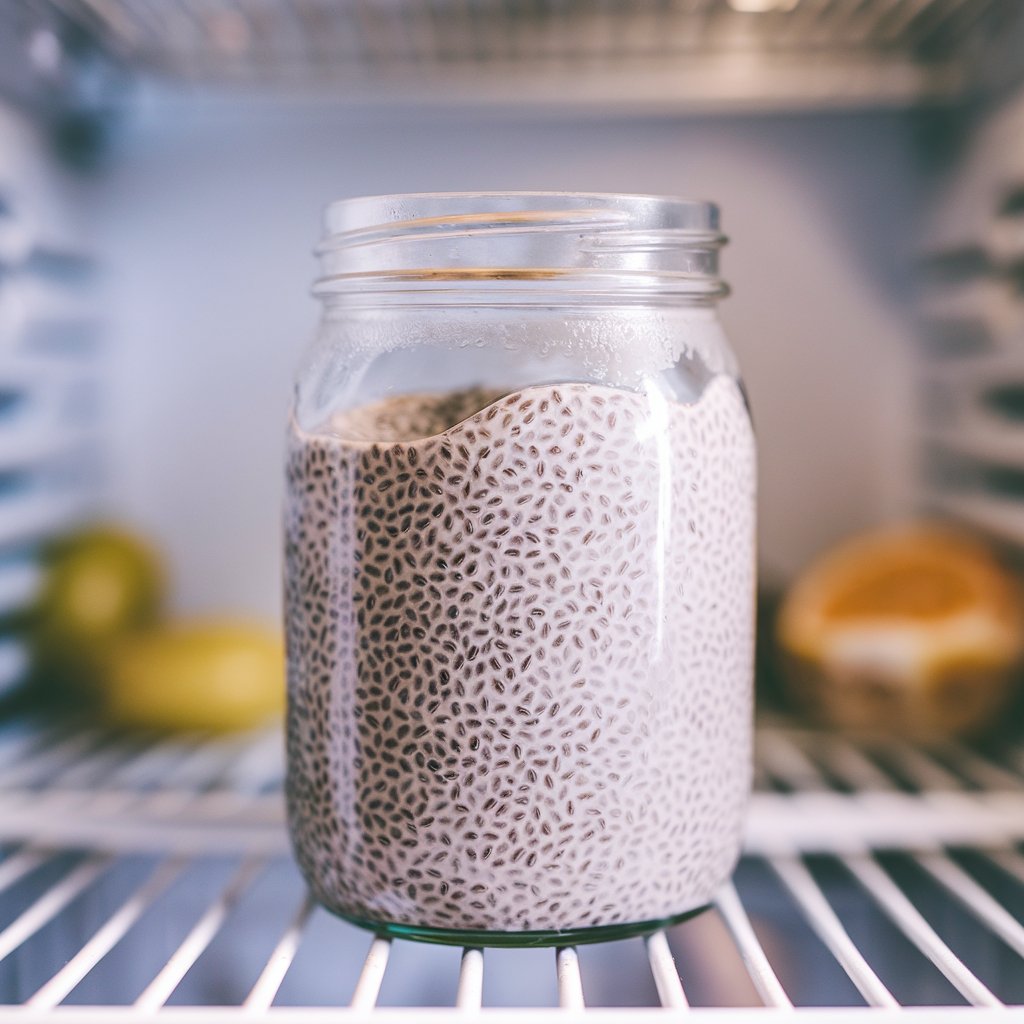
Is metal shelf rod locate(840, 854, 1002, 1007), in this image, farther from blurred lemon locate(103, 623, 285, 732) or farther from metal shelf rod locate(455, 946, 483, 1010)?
blurred lemon locate(103, 623, 285, 732)

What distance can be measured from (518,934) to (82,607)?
1.58ft

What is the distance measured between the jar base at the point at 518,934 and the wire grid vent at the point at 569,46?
57 cm

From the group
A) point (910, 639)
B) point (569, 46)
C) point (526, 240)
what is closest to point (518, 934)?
point (526, 240)

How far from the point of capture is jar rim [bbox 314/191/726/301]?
1.47 ft

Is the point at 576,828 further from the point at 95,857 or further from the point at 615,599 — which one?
the point at 95,857

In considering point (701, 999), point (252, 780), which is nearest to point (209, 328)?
point (252, 780)

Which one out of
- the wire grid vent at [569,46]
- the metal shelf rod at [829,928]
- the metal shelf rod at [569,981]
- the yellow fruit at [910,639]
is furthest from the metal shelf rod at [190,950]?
the wire grid vent at [569,46]

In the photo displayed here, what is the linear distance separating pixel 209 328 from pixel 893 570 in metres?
0.55

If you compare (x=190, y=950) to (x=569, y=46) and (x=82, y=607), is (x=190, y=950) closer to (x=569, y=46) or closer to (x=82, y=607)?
(x=82, y=607)

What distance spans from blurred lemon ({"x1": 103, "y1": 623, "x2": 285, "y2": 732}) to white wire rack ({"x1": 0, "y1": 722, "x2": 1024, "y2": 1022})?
65 mm

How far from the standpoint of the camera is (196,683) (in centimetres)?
77

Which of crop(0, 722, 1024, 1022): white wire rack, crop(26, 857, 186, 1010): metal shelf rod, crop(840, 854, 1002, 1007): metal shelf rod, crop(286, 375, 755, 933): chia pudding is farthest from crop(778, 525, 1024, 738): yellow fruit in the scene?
crop(26, 857, 186, 1010): metal shelf rod

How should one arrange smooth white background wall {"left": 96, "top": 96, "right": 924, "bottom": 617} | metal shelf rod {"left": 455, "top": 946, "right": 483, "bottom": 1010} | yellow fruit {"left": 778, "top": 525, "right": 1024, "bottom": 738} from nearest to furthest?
metal shelf rod {"left": 455, "top": 946, "right": 483, "bottom": 1010}, yellow fruit {"left": 778, "top": 525, "right": 1024, "bottom": 738}, smooth white background wall {"left": 96, "top": 96, "right": 924, "bottom": 617}

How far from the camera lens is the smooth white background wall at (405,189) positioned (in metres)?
0.89
